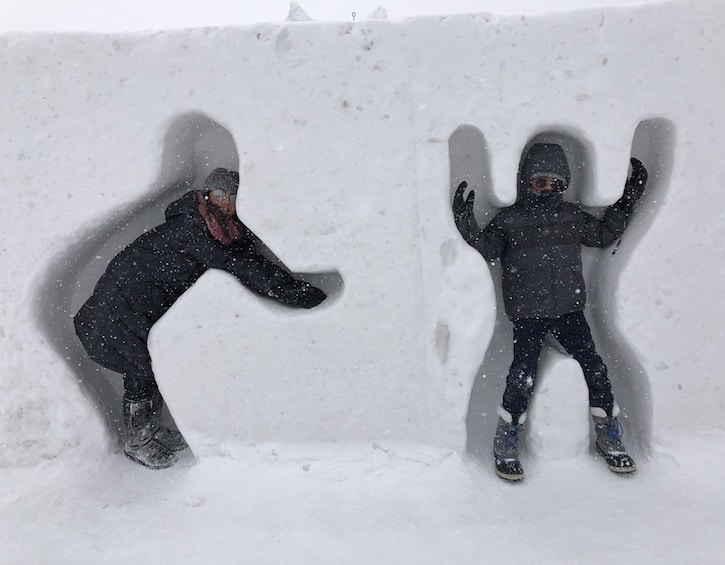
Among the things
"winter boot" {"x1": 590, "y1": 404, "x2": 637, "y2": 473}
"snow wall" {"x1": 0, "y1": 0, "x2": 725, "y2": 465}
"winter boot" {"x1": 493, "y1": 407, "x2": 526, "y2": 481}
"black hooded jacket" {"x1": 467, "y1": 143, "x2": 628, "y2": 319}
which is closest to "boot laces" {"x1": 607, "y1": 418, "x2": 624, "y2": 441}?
"winter boot" {"x1": 590, "y1": 404, "x2": 637, "y2": 473}

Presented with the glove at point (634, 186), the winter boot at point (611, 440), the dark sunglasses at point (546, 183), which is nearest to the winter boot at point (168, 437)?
the winter boot at point (611, 440)

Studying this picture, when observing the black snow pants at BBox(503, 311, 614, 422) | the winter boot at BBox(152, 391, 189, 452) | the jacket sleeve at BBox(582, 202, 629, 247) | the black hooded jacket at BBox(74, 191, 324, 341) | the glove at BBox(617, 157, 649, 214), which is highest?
the glove at BBox(617, 157, 649, 214)

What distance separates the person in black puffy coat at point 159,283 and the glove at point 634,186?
136 centimetres

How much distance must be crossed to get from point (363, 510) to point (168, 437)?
1003 millimetres

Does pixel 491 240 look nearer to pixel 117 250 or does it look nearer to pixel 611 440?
pixel 611 440

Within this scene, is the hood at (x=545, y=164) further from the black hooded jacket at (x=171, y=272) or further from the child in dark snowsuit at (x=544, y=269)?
the black hooded jacket at (x=171, y=272)

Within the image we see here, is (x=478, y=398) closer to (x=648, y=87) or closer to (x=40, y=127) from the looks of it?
(x=648, y=87)

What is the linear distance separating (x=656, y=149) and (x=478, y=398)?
4.36ft

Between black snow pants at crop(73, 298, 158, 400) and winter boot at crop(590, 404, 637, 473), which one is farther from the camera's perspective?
black snow pants at crop(73, 298, 158, 400)

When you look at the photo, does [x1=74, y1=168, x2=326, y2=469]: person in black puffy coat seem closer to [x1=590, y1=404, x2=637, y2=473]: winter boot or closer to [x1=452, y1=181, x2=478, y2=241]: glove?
[x1=452, y1=181, x2=478, y2=241]: glove

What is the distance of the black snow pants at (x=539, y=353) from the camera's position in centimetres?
216

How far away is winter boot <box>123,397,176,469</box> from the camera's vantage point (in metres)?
2.28

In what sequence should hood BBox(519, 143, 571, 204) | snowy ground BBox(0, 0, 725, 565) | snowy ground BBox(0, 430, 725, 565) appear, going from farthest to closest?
1. hood BBox(519, 143, 571, 204)
2. snowy ground BBox(0, 0, 725, 565)
3. snowy ground BBox(0, 430, 725, 565)

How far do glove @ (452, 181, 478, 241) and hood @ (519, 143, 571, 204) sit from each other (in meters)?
0.23
